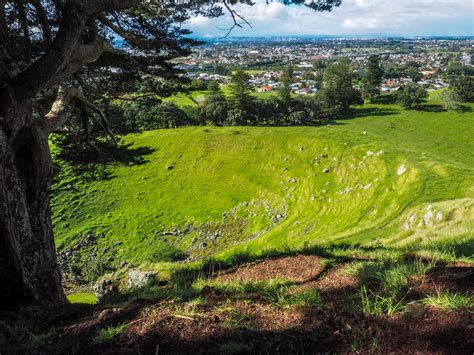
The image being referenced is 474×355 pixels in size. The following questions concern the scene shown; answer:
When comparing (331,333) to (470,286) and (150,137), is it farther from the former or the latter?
(150,137)

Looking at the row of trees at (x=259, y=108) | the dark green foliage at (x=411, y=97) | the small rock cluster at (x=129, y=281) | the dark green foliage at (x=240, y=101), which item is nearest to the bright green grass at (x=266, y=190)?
the dark green foliage at (x=240, y=101)

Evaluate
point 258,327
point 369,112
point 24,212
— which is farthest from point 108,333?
point 369,112

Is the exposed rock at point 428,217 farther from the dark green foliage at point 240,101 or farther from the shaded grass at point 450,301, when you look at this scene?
the dark green foliage at point 240,101

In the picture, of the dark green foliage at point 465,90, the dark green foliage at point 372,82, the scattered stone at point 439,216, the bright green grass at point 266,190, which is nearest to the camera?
the scattered stone at point 439,216

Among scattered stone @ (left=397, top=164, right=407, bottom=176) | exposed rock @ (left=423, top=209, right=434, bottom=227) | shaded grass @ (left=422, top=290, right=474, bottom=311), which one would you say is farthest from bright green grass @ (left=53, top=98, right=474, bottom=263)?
shaded grass @ (left=422, top=290, right=474, bottom=311)

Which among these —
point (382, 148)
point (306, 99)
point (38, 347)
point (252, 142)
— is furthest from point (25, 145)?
point (306, 99)

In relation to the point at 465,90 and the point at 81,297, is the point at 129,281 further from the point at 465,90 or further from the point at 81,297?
the point at 465,90
